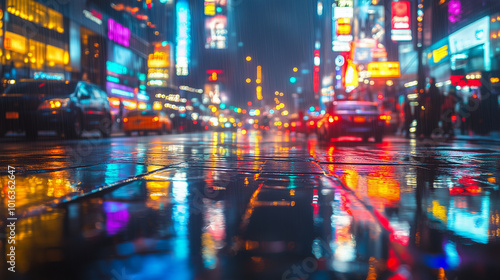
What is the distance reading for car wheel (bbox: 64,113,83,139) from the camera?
18.0 m

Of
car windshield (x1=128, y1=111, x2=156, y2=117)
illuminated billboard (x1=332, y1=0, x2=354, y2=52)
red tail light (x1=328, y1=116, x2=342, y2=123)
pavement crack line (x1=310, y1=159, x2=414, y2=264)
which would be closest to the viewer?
pavement crack line (x1=310, y1=159, x2=414, y2=264)

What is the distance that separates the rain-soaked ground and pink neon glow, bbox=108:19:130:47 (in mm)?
54570


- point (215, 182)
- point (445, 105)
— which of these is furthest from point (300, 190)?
point (445, 105)

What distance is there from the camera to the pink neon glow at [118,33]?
57719 millimetres

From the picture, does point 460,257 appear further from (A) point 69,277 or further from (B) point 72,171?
(B) point 72,171

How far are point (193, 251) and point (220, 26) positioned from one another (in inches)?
6124

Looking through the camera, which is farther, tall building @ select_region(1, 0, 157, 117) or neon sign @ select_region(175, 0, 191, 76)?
neon sign @ select_region(175, 0, 191, 76)

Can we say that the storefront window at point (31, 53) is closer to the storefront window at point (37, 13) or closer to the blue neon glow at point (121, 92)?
the storefront window at point (37, 13)

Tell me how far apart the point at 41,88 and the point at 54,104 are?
36.6 inches

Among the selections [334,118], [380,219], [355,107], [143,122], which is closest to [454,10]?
[355,107]

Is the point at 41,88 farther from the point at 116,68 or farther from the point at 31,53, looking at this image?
the point at 116,68

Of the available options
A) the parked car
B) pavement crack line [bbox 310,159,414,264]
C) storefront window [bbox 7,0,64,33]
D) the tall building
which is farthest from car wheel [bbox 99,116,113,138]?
storefront window [bbox 7,0,64,33]

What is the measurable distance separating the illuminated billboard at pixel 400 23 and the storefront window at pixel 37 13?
1110 inches

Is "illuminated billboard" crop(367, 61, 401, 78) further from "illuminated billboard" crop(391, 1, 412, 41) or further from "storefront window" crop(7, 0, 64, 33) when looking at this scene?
"storefront window" crop(7, 0, 64, 33)
